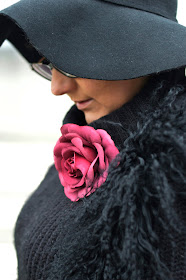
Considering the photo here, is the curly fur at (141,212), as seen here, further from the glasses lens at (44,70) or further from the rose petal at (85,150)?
the glasses lens at (44,70)

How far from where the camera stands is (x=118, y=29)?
0.66m

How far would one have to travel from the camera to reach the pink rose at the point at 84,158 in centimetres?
68

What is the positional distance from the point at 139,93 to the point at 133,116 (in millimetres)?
58

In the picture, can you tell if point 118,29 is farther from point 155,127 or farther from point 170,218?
point 170,218

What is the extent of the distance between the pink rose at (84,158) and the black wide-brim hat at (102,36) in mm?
141

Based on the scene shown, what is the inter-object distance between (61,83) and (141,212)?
14.1 inches

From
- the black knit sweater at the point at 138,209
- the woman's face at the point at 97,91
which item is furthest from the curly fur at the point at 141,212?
the woman's face at the point at 97,91

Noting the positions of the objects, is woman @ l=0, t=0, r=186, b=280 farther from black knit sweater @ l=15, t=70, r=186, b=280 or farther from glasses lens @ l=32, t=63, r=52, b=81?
glasses lens @ l=32, t=63, r=52, b=81

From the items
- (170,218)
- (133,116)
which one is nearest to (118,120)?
(133,116)

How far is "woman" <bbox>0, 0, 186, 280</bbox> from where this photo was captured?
0.58 meters

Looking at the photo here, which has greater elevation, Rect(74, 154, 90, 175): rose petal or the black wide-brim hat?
the black wide-brim hat

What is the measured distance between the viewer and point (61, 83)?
0.77 m

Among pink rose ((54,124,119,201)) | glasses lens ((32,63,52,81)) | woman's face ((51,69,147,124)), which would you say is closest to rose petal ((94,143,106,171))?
pink rose ((54,124,119,201))

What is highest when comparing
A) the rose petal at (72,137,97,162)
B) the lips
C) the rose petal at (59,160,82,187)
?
the lips
